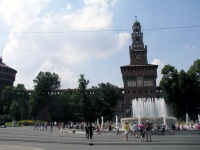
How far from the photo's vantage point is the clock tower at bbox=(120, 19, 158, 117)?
63.5 metres

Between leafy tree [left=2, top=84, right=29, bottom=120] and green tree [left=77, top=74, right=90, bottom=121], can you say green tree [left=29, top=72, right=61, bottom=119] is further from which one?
green tree [left=77, top=74, right=90, bottom=121]

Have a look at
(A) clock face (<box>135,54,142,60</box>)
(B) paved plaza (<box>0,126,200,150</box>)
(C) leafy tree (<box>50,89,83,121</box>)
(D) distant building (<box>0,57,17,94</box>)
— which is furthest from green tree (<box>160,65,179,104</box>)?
(D) distant building (<box>0,57,17,94</box>)

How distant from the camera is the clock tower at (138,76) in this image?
6353 cm

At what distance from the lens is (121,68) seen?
66.7m

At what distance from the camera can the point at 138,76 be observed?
213ft

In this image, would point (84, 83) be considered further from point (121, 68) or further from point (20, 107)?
point (20, 107)

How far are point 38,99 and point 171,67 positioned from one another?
3157cm

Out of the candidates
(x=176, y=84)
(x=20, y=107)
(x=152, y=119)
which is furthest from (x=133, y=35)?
(x=152, y=119)

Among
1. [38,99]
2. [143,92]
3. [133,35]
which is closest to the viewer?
[38,99]

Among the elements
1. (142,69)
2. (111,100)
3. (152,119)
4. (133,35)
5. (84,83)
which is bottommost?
(152,119)

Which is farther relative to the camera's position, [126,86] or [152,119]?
[126,86]

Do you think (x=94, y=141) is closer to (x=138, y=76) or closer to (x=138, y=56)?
(x=138, y=76)

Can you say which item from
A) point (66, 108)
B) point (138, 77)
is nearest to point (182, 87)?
point (138, 77)

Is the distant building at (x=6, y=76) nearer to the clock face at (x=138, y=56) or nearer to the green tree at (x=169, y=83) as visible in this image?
the clock face at (x=138, y=56)
